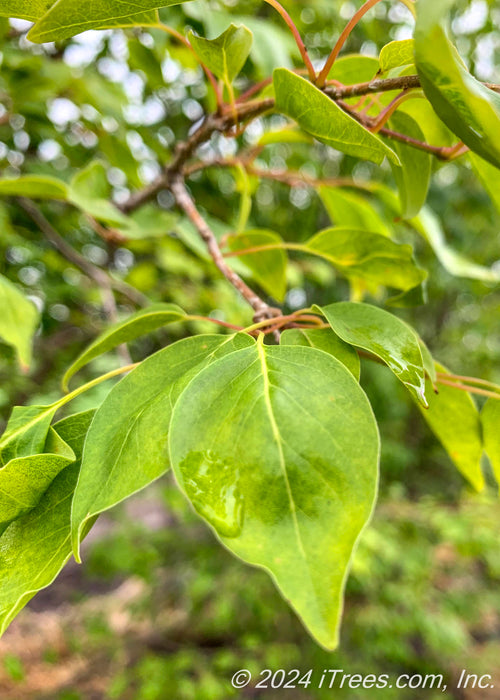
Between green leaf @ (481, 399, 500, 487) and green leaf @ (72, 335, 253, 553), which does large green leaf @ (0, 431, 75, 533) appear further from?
green leaf @ (481, 399, 500, 487)

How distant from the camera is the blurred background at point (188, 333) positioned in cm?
92

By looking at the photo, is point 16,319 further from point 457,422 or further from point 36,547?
point 457,422

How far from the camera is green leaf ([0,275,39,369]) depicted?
1.69 feet

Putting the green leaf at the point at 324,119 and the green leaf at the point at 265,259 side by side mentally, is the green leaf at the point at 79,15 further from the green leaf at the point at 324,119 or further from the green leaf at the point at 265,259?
the green leaf at the point at 265,259

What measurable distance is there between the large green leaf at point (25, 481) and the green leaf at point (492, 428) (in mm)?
307

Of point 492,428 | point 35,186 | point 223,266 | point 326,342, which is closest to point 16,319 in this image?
point 35,186

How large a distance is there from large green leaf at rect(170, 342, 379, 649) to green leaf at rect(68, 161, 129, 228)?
16.1 inches

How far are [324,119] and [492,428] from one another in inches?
10.3

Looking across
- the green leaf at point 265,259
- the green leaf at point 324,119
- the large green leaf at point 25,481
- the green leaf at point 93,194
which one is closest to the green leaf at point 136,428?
the large green leaf at point 25,481

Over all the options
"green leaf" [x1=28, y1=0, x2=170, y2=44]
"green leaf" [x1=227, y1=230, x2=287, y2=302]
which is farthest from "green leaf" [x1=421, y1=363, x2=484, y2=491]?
"green leaf" [x1=28, y1=0, x2=170, y2=44]

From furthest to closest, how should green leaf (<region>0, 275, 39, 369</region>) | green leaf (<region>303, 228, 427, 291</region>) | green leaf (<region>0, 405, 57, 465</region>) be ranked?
green leaf (<region>0, 275, 39, 369</region>) → green leaf (<region>303, 228, 427, 291</region>) → green leaf (<region>0, 405, 57, 465</region>)

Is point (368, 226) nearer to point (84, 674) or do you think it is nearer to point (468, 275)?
point (468, 275)

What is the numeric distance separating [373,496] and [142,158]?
1242mm

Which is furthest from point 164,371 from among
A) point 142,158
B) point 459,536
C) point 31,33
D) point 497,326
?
point 497,326
